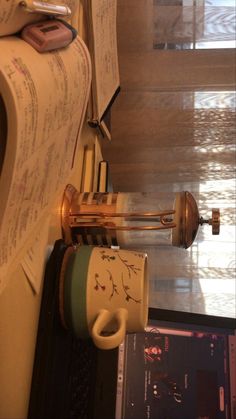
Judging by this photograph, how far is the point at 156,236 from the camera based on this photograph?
876 millimetres

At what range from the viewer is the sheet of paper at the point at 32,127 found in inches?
15.4

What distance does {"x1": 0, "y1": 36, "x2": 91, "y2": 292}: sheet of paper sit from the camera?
0.39 metres

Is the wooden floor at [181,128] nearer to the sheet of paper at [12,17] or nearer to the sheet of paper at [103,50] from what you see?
the sheet of paper at [103,50]

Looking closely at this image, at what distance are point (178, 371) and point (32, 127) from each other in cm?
80

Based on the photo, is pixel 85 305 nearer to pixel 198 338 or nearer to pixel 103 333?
pixel 103 333

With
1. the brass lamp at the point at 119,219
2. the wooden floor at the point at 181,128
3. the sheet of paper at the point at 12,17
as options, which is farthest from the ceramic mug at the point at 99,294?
the wooden floor at the point at 181,128

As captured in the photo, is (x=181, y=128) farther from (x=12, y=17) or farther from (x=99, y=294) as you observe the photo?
(x=12, y=17)

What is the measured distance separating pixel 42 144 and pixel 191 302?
3.11ft

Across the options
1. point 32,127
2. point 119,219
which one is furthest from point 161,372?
point 32,127

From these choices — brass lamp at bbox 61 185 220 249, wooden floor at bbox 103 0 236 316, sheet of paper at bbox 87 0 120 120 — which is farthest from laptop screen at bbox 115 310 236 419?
sheet of paper at bbox 87 0 120 120

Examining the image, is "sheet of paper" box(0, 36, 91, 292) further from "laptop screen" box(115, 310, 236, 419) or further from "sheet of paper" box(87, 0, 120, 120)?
"laptop screen" box(115, 310, 236, 419)

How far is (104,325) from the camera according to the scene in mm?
632

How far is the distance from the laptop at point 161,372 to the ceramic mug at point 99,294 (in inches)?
3.0

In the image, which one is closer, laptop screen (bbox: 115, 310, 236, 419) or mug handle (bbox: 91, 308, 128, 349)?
mug handle (bbox: 91, 308, 128, 349)
